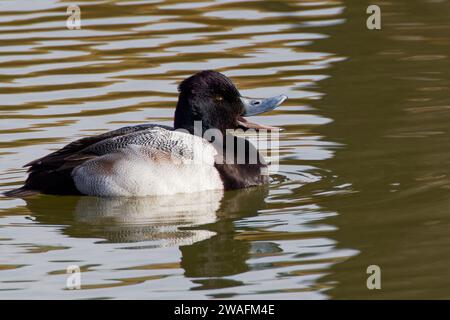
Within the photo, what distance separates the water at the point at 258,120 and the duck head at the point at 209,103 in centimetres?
69

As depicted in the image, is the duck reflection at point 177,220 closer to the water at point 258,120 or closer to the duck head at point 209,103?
the water at point 258,120

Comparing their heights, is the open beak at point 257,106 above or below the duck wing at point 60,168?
above

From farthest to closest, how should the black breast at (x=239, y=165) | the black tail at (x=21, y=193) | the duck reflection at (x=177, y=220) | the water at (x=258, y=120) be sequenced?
the black breast at (x=239, y=165), the black tail at (x=21, y=193), the duck reflection at (x=177, y=220), the water at (x=258, y=120)

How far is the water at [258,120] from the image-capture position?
8.27 meters

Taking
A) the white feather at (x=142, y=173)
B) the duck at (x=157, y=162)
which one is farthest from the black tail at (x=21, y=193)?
the white feather at (x=142, y=173)

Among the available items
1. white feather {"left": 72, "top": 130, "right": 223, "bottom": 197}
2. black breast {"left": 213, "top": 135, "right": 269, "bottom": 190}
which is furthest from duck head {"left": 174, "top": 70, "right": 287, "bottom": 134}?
white feather {"left": 72, "top": 130, "right": 223, "bottom": 197}

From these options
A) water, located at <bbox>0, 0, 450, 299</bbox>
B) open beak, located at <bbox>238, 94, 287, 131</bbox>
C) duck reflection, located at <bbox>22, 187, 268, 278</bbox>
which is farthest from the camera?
open beak, located at <bbox>238, 94, 287, 131</bbox>

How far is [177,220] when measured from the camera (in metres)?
9.66

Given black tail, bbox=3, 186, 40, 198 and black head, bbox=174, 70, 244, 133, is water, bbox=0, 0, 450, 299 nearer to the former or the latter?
black tail, bbox=3, 186, 40, 198

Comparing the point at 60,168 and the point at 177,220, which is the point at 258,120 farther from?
the point at 177,220

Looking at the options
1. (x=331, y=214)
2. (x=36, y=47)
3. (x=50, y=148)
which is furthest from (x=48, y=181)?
(x=36, y=47)

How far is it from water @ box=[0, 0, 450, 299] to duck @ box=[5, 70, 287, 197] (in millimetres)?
140

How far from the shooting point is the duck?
34.1 ft

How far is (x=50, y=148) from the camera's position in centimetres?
1186
